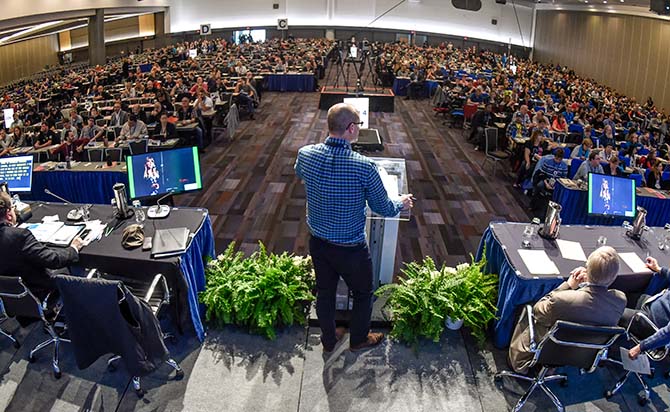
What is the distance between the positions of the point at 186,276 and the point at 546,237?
2721 mm

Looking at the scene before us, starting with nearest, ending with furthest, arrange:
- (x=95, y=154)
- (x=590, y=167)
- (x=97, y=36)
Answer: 1. (x=590, y=167)
2. (x=95, y=154)
3. (x=97, y=36)

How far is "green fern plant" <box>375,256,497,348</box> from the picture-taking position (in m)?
3.39

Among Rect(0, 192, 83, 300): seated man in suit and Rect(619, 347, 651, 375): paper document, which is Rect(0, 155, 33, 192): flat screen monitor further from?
Rect(619, 347, 651, 375): paper document

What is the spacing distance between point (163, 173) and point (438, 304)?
2483 millimetres

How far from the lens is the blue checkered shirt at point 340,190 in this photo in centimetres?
264

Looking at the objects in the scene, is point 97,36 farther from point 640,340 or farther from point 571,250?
point 640,340

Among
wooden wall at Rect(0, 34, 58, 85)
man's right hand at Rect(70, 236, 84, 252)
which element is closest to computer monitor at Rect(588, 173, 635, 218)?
man's right hand at Rect(70, 236, 84, 252)

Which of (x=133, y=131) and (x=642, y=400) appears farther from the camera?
(x=133, y=131)

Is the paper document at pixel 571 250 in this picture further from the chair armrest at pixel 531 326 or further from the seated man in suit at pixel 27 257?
the seated man in suit at pixel 27 257

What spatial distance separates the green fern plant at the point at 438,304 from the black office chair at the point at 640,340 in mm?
859

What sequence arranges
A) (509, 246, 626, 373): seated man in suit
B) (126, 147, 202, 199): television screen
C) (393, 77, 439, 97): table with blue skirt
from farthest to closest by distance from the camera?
1. (393, 77, 439, 97): table with blue skirt
2. (126, 147, 202, 199): television screen
3. (509, 246, 626, 373): seated man in suit

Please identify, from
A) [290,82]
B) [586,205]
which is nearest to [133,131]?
[586,205]

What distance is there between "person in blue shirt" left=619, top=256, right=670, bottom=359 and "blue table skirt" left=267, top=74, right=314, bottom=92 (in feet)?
43.9

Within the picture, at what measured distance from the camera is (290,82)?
51.6 ft
